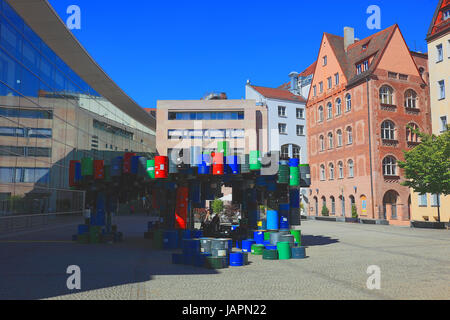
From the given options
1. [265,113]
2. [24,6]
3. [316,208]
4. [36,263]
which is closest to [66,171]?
[24,6]

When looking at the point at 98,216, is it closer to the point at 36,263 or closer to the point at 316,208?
the point at 36,263

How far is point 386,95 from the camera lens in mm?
43906

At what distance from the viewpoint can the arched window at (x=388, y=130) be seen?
43.4 meters

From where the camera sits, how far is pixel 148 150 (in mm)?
68250

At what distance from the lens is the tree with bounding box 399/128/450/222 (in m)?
30.8

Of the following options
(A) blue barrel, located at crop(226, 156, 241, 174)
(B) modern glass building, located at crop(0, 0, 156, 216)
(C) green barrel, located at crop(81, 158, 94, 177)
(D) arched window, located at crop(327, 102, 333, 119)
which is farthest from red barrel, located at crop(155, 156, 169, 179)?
(D) arched window, located at crop(327, 102, 333, 119)

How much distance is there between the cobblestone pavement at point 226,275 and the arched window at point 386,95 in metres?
27.5

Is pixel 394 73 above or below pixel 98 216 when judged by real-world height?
above

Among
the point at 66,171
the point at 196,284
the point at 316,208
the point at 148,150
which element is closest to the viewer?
the point at 196,284

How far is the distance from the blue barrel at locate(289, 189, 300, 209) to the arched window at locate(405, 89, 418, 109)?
2983cm

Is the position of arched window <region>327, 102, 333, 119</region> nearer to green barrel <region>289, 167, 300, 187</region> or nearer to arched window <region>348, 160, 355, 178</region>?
arched window <region>348, 160, 355, 178</region>

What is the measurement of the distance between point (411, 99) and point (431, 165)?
53.8 ft

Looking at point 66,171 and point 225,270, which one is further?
point 66,171

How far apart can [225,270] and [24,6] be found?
21.8m
